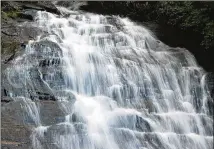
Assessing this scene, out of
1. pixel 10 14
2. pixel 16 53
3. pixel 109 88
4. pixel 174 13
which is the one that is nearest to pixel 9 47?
pixel 16 53

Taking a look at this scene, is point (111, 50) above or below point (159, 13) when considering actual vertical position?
below

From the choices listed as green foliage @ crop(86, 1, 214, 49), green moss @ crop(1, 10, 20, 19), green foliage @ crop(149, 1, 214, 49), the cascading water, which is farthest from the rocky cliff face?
green foliage @ crop(149, 1, 214, 49)

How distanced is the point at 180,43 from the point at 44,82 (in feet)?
22.0

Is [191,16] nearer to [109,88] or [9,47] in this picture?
[109,88]

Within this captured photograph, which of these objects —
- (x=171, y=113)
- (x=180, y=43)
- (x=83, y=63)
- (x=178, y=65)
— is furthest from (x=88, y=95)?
(x=180, y=43)

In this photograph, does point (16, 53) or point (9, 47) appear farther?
point (9, 47)

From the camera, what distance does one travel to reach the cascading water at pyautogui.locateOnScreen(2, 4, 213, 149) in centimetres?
1068

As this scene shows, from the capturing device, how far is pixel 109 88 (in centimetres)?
1220

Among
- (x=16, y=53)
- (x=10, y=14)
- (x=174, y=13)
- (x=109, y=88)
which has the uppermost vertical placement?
(x=10, y=14)

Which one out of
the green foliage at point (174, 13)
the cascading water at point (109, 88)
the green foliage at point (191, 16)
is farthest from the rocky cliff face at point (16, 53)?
the green foliage at point (191, 16)

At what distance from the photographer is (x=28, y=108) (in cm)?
1055

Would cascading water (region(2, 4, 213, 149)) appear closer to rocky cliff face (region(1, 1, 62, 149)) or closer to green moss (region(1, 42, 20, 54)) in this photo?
rocky cliff face (region(1, 1, 62, 149))

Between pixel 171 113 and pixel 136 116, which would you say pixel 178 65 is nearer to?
pixel 171 113

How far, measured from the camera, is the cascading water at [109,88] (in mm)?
10680
